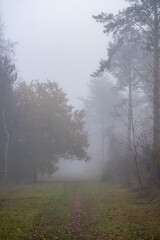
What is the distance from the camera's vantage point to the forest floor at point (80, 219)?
9242mm

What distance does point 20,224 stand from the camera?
10391mm

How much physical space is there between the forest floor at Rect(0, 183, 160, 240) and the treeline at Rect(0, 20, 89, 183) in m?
13.8

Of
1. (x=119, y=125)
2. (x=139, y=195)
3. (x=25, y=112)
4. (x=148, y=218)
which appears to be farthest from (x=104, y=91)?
(x=148, y=218)

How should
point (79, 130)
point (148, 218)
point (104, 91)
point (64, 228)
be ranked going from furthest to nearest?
point (104, 91) → point (79, 130) → point (148, 218) → point (64, 228)

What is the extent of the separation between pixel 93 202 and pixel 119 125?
44817mm

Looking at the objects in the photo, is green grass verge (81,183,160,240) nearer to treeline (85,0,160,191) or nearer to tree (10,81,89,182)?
treeline (85,0,160,191)

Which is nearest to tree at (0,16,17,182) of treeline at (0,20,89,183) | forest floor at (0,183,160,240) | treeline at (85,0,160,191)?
treeline at (0,20,89,183)

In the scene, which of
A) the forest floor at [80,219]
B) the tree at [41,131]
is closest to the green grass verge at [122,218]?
the forest floor at [80,219]

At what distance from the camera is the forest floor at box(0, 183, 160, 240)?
30.3ft

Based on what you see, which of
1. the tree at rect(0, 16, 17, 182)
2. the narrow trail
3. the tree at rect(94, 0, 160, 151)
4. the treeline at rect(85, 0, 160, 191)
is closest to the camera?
the narrow trail

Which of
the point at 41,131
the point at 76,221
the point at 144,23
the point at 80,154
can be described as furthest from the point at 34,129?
the point at 76,221

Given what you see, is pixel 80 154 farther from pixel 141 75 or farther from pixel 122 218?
pixel 122 218

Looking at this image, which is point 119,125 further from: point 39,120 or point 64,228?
point 64,228

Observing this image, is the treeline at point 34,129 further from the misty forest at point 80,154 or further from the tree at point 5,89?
the misty forest at point 80,154
